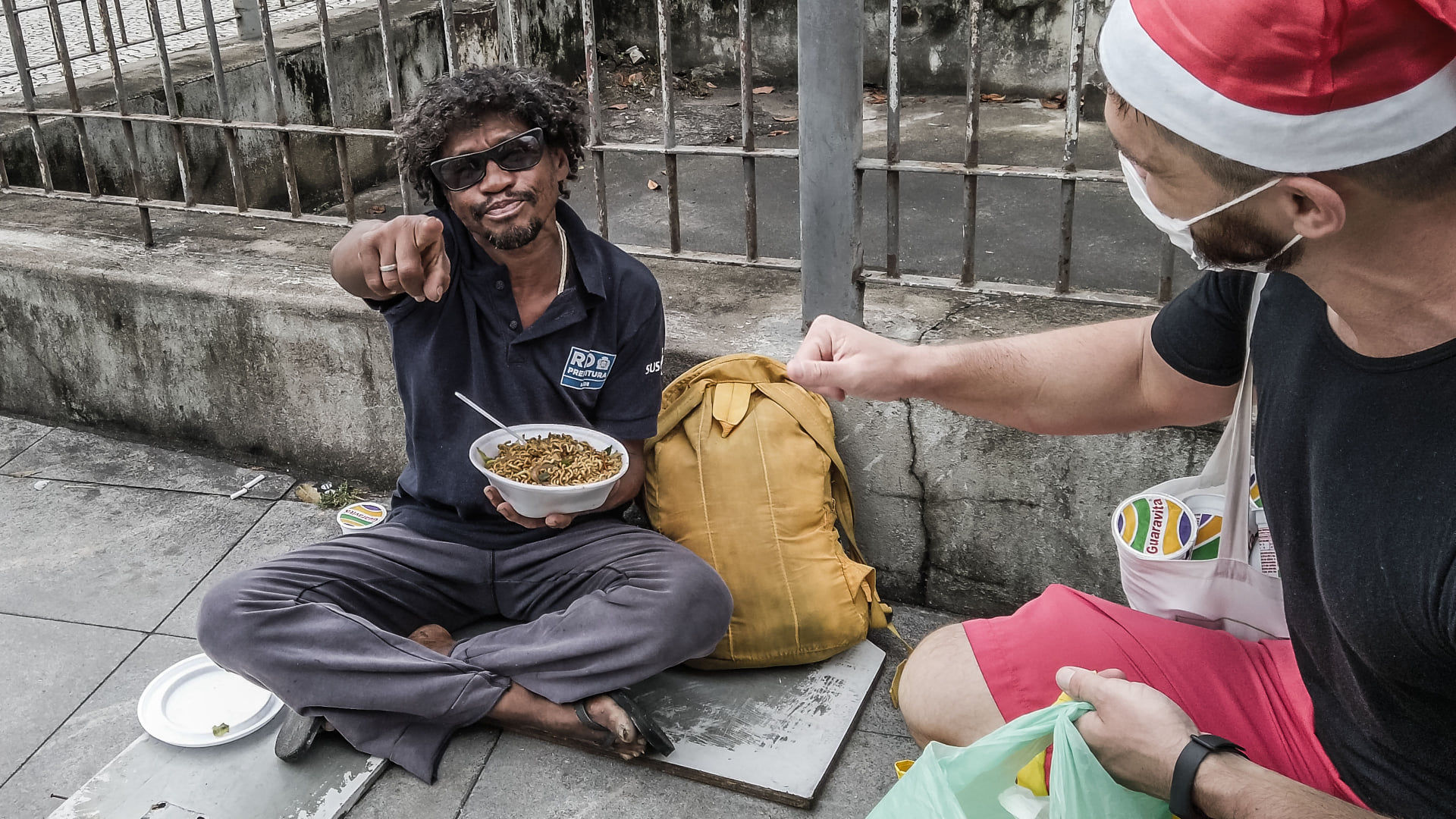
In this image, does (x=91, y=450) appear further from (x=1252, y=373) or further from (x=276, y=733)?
(x=1252, y=373)

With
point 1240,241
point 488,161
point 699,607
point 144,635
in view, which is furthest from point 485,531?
point 1240,241

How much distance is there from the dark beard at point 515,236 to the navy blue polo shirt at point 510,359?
82 mm

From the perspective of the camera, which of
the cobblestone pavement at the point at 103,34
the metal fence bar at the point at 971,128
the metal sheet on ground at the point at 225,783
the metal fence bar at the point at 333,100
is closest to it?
the metal sheet on ground at the point at 225,783

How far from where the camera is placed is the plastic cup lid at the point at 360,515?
3465mm

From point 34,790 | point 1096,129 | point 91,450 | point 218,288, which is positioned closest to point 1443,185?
point 34,790

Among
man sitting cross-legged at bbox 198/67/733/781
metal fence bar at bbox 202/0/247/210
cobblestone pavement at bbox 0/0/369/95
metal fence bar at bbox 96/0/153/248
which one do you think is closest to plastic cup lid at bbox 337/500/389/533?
man sitting cross-legged at bbox 198/67/733/781

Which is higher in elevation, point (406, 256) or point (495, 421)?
point (406, 256)

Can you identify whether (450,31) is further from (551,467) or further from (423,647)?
(423,647)

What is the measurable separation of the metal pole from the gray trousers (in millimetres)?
806

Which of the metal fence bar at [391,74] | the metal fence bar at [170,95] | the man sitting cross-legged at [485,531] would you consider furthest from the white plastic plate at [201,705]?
the metal fence bar at [170,95]

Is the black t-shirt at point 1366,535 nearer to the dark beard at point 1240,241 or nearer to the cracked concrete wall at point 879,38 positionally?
the dark beard at point 1240,241

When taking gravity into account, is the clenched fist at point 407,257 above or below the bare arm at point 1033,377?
above

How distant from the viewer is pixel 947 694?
217 cm

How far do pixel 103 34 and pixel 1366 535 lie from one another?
20.8ft
